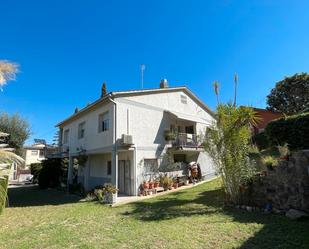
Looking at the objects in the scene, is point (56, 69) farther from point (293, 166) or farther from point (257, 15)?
point (293, 166)

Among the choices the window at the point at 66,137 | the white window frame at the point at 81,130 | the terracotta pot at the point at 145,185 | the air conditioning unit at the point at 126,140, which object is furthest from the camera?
the window at the point at 66,137

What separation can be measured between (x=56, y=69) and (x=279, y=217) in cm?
2118

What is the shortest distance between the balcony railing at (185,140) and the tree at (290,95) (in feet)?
73.5

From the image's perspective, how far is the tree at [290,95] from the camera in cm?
3556

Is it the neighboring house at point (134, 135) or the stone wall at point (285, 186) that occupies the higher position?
the neighboring house at point (134, 135)

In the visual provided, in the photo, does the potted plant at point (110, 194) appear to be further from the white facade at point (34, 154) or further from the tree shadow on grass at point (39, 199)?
the white facade at point (34, 154)

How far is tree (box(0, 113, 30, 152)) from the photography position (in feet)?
86.6

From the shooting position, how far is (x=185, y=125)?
24.7m

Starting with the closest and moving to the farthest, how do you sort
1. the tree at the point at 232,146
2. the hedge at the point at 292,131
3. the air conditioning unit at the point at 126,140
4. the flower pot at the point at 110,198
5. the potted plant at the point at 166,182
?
the tree at the point at 232,146 < the flower pot at the point at 110,198 < the hedge at the point at 292,131 < the air conditioning unit at the point at 126,140 < the potted plant at the point at 166,182

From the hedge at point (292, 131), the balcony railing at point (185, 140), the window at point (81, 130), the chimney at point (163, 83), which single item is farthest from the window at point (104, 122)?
the hedge at point (292, 131)

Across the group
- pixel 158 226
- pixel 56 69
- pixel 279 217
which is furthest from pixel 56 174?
pixel 279 217

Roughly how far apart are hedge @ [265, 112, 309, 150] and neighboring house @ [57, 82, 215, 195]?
19.1ft

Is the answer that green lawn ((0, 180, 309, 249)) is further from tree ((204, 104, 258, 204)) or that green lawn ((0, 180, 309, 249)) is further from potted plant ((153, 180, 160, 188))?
potted plant ((153, 180, 160, 188))

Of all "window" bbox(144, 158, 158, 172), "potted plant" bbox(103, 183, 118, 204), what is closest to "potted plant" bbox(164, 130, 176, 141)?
"window" bbox(144, 158, 158, 172)
